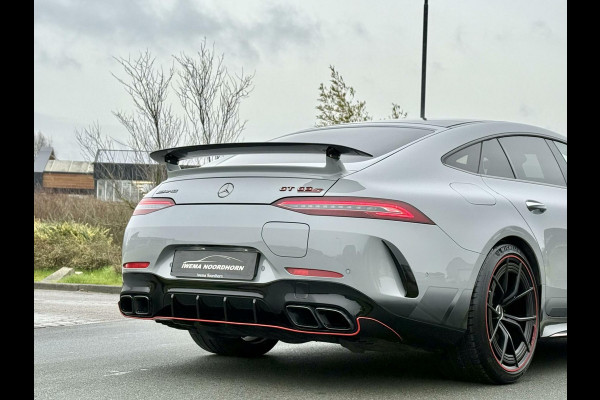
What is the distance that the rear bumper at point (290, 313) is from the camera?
4781 mm

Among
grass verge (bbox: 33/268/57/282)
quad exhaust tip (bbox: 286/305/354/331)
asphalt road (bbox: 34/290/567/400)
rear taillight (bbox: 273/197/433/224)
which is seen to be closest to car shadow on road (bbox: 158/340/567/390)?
asphalt road (bbox: 34/290/567/400)

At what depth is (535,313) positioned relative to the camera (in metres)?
5.64

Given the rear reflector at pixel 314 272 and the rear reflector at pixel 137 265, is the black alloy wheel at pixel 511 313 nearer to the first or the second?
the rear reflector at pixel 314 272

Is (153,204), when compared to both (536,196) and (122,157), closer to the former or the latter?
(536,196)

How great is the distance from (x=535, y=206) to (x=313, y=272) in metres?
1.77

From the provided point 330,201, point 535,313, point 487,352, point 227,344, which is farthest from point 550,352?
point 330,201

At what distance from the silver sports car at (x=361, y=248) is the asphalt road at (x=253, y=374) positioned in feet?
0.93

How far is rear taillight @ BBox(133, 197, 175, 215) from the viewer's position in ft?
17.9

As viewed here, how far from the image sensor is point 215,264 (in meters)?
5.05

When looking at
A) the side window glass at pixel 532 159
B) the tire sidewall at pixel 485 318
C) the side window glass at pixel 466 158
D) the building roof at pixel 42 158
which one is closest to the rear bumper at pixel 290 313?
the tire sidewall at pixel 485 318

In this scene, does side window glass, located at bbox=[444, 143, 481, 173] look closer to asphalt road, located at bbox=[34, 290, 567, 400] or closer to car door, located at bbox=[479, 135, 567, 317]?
car door, located at bbox=[479, 135, 567, 317]

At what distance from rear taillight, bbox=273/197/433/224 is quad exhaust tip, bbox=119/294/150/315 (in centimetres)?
108
